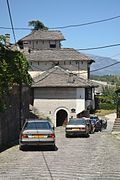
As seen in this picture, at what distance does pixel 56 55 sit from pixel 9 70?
181 ft

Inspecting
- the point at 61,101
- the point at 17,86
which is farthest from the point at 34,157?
the point at 61,101

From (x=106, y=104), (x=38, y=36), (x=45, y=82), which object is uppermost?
(x=38, y=36)

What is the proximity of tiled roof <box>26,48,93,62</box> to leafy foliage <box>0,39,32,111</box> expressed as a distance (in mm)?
49322

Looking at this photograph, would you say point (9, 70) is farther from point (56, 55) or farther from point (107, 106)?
point (107, 106)

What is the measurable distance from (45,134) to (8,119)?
5991mm

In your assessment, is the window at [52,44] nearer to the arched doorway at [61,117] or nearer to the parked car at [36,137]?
the arched doorway at [61,117]

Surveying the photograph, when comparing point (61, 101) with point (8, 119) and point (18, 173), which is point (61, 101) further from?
point (18, 173)

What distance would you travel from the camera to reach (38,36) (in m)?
94.7

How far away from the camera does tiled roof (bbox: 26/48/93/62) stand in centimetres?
8150

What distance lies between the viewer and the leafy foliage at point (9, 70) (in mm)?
26375

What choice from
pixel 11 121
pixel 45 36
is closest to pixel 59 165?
pixel 11 121

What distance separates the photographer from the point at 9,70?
27875 mm

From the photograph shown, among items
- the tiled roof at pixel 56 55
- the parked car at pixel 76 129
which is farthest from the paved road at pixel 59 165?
the tiled roof at pixel 56 55

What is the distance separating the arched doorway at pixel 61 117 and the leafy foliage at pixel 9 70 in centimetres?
3189
